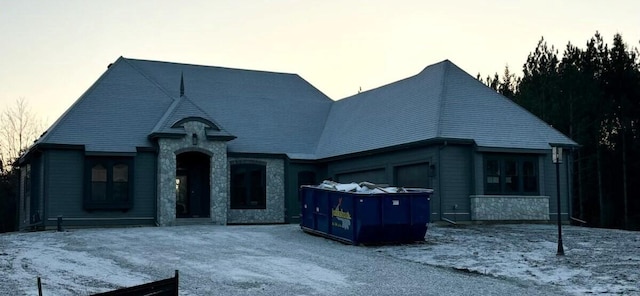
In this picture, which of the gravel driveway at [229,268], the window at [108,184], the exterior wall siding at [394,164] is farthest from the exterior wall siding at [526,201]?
the window at [108,184]

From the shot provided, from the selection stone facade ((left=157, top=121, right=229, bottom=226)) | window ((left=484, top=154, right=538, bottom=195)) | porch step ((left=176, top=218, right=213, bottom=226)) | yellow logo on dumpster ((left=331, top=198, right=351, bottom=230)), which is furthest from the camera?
porch step ((left=176, top=218, right=213, bottom=226))

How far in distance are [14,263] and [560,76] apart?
3769 centimetres

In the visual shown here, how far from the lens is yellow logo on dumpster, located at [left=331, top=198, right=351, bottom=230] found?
1972cm

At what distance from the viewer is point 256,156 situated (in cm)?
3056

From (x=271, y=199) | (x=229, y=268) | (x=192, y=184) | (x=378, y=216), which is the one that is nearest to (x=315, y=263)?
(x=229, y=268)

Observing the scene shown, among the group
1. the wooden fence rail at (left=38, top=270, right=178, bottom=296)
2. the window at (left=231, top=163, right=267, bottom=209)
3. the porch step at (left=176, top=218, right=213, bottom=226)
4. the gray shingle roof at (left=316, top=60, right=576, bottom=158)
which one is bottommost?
the porch step at (left=176, top=218, right=213, bottom=226)

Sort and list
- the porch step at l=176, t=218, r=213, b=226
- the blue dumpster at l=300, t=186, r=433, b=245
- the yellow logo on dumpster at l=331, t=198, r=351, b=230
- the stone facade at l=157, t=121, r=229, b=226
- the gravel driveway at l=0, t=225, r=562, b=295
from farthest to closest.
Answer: the porch step at l=176, t=218, r=213, b=226 < the stone facade at l=157, t=121, r=229, b=226 < the yellow logo on dumpster at l=331, t=198, r=351, b=230 < the blue dumpster at l=300, t=186, r=433, b=245 < the gravel driveway at l=0, t=225, r=562, b=295

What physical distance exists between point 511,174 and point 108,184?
1540 centimetres

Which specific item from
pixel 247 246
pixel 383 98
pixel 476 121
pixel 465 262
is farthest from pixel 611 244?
pixel 383 98

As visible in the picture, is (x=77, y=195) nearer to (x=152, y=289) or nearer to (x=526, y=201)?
(x=526, y=201)

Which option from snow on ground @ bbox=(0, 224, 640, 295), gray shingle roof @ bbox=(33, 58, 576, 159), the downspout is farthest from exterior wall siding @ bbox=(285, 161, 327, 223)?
snow on ground @ bbox=(0, 224, 640, 295)

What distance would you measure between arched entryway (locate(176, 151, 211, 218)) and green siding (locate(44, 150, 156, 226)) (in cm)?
208

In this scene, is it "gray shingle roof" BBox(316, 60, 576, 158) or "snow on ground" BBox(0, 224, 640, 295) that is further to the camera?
"gray shingle roof" BBox(316, 60, 576, 158)

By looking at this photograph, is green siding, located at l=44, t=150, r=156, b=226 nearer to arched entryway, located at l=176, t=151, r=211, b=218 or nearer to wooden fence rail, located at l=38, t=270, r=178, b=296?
arched entryway, located at l=176, t=151, r=211, b=218
